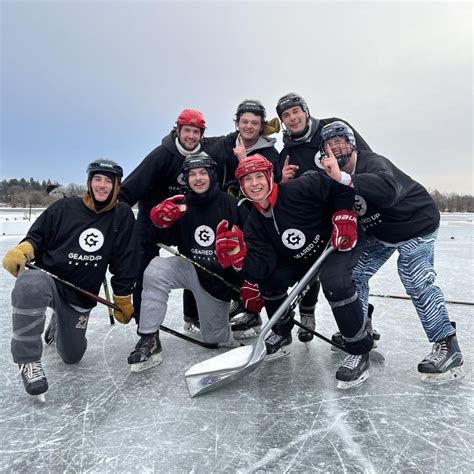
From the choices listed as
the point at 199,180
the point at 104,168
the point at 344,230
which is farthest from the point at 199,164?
the point at 344,230

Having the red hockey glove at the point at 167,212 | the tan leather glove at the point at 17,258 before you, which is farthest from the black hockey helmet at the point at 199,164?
the tan leather glove at the point at 17,258

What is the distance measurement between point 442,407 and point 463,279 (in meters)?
3.56

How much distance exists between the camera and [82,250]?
2332 mm

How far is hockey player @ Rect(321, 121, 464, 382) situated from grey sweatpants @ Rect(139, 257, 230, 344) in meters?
1.09

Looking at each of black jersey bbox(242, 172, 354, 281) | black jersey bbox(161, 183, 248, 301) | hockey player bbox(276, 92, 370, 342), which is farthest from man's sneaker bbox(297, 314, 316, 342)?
black jersey bbox(242, 172, 354, 281)

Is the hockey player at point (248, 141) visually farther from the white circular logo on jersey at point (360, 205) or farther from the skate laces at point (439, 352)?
the skate laces at point (439, 352)

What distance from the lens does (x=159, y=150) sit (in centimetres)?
290

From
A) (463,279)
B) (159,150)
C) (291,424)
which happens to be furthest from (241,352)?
(463,279)

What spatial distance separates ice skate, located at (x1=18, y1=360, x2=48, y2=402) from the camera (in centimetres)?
193

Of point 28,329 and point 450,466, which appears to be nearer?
point 450,466

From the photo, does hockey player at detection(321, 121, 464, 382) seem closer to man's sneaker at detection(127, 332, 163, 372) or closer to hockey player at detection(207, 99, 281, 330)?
hockey player at detection(207, 99, 281, 330)

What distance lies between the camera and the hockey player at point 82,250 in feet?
7.54

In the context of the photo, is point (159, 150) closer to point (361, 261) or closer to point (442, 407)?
point (361, 261)

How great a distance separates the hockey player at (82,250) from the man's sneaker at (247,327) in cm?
93
